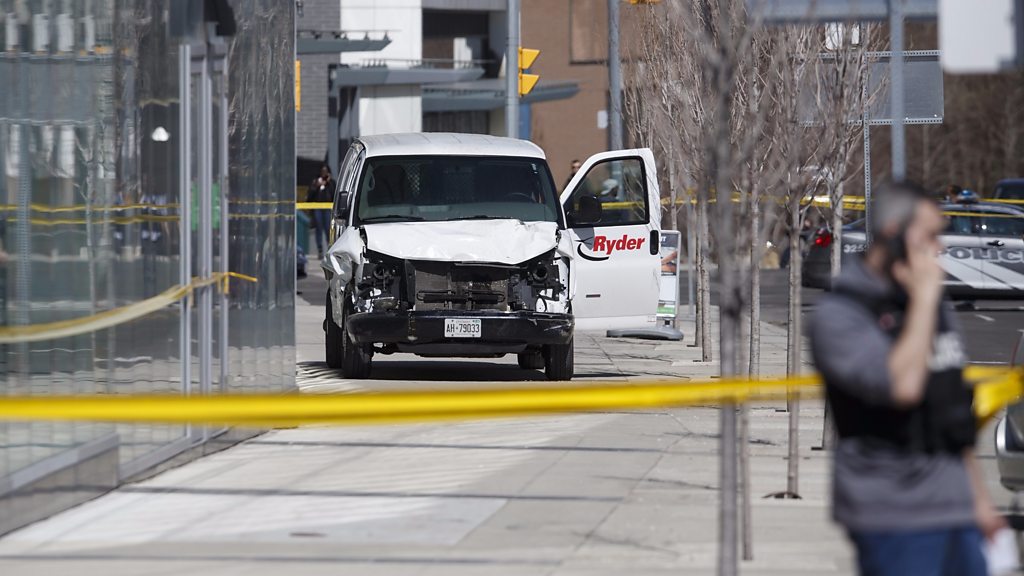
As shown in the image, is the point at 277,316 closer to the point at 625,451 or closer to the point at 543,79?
the point at 625,451

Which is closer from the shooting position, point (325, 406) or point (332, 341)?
point (325, 406)

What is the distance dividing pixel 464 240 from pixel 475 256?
197mm

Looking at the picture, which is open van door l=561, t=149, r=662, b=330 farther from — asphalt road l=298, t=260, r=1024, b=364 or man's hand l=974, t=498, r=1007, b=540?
man's hand l=974, t=498, r=1007, b=540

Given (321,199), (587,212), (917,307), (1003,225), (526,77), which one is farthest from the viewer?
(321,199)

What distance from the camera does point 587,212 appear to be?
633 inches

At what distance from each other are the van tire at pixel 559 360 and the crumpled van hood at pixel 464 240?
1020 millimetres

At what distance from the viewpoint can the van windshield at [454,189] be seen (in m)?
15.9

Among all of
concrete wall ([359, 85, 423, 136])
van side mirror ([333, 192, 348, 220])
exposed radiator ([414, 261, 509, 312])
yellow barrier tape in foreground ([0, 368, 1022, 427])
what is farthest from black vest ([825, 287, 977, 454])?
concrete wall ([359, 85, 423, 136])

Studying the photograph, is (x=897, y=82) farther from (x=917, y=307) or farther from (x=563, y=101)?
(x=563, y=101)

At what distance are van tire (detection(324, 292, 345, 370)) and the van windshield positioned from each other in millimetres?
1182

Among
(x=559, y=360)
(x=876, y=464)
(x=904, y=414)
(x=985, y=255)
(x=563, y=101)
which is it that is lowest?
(x=559, y=360)

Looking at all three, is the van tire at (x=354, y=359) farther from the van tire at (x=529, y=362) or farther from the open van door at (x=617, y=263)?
the van tire at (x=529, y=362)

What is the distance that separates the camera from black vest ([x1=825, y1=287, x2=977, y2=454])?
188 inches

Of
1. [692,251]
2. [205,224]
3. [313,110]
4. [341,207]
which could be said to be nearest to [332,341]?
[341,207]
